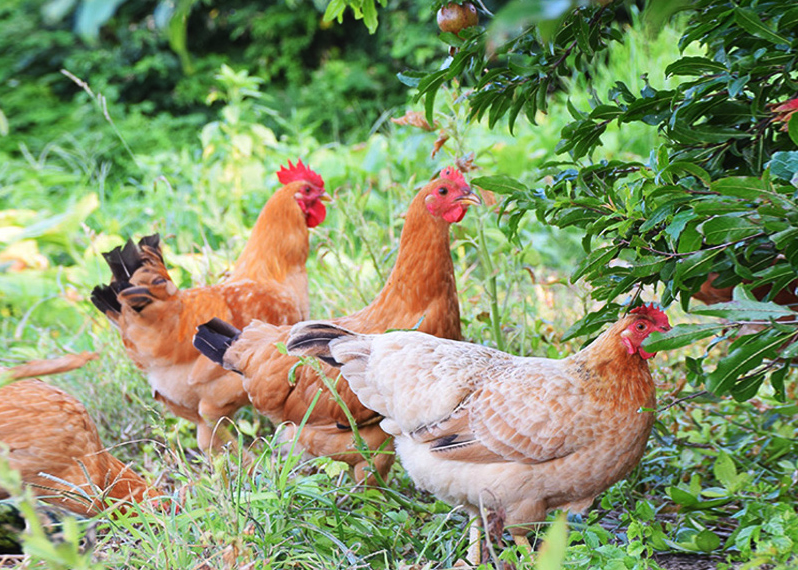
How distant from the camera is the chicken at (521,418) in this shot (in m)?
2.10

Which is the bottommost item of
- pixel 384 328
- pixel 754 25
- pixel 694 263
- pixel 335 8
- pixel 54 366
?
pixel 384 328

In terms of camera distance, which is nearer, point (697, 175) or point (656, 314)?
point (697, 175)

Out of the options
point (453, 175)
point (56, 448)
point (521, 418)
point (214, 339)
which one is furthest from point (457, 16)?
point (56, 448)

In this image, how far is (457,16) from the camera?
1.86m

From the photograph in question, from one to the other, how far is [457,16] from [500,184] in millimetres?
442

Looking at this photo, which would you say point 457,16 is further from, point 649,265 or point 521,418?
point 521,418

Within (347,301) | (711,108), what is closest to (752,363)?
(711,108)

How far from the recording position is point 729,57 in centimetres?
164

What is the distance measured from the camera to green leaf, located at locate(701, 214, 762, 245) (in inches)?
56.1

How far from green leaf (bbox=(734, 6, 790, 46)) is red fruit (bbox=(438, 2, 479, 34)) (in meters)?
0.66

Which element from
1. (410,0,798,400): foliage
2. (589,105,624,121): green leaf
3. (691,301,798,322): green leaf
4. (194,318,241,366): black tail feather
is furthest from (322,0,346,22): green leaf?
(194,318,241,366): black tail feather

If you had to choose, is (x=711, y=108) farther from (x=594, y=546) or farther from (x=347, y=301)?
(x=347, y=301)

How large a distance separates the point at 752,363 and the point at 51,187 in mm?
7036

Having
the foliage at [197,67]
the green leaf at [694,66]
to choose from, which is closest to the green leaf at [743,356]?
the green leaf at [694,66]
